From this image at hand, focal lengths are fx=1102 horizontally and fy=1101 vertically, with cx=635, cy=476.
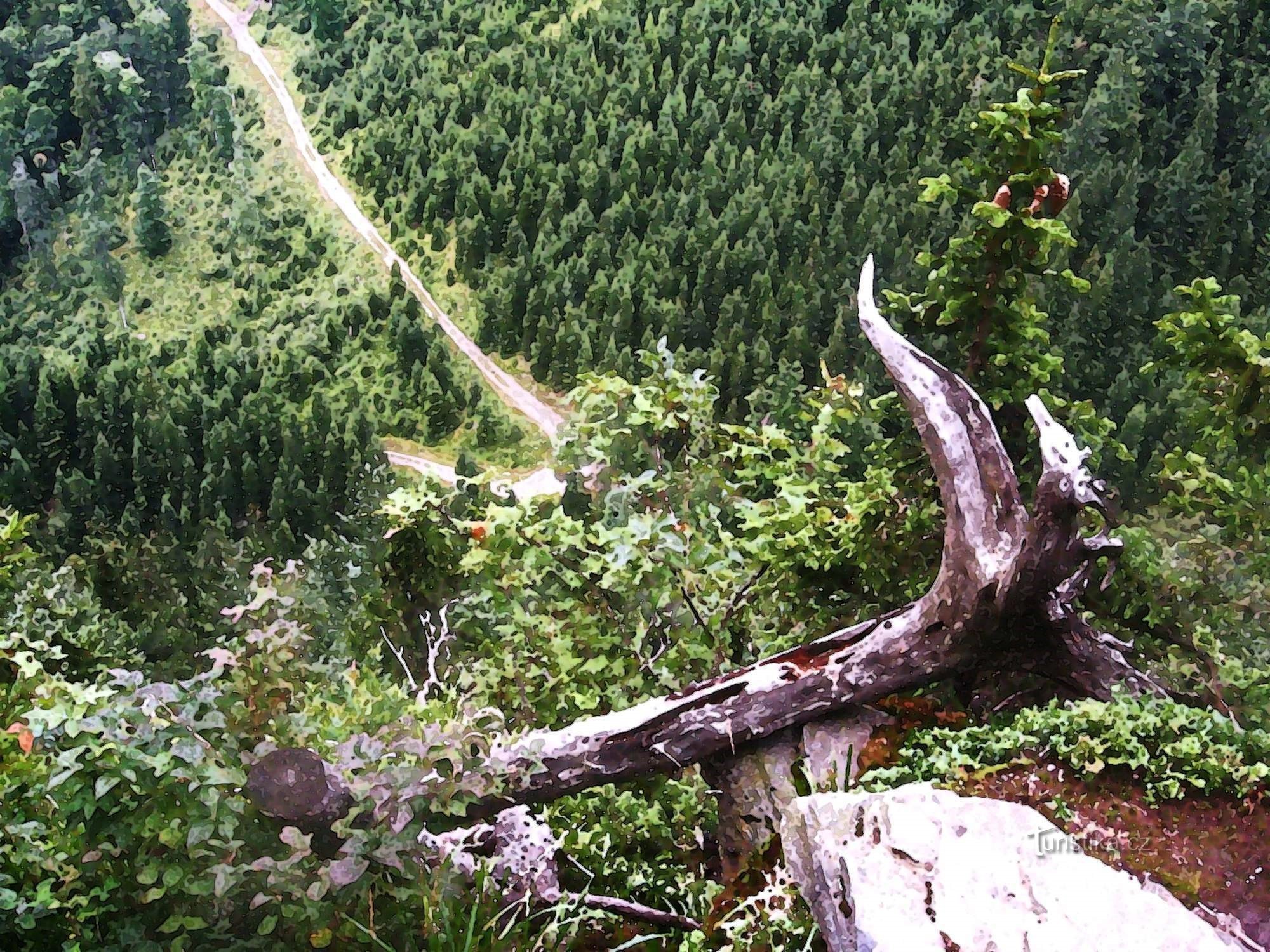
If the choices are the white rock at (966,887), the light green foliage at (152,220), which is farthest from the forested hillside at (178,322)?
the white rock at (966,887)

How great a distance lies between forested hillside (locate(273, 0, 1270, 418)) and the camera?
496 inches

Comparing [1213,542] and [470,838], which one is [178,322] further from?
[1213,542]

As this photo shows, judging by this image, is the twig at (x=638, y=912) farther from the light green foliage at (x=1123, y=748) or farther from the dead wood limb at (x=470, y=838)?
the light green foliage at (x=1123, y=748)

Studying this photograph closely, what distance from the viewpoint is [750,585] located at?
6191 mm

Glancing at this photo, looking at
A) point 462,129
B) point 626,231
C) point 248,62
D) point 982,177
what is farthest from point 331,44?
point 982,177

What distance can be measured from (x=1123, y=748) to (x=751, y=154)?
15.2 meters

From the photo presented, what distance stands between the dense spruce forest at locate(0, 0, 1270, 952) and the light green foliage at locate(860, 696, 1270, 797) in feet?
0.07

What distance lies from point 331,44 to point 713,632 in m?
19.8

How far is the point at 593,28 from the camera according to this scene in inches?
885

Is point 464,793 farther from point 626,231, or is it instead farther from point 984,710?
point 626,231

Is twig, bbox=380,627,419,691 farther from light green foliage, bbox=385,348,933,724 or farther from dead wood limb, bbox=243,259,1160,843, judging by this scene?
dead wood limb, bbox=243,259,1160,843

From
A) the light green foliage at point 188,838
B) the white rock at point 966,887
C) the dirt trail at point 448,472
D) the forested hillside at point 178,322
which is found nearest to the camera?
the white rock at point 966,887

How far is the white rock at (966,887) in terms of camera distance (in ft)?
10.9

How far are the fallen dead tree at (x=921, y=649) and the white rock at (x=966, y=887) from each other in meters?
1.14
